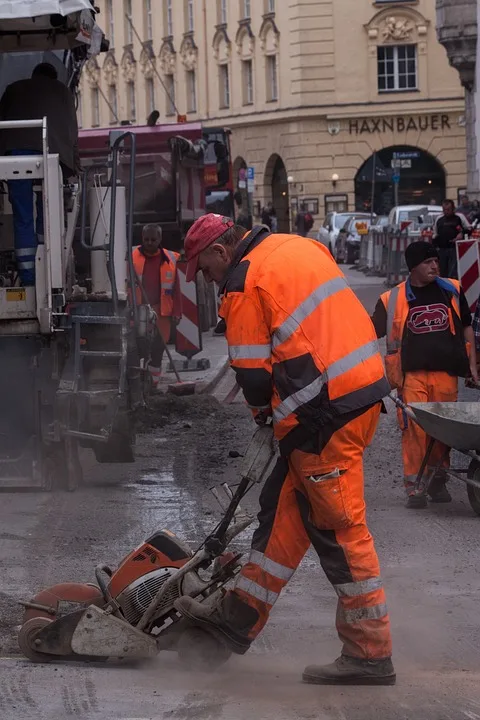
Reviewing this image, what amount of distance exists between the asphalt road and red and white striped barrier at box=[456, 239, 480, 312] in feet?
11.1

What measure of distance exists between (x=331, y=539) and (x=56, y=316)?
14.0 ft

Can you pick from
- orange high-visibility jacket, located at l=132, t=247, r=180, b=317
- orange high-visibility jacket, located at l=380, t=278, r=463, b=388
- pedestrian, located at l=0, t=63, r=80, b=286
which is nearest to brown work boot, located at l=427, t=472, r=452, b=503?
orange high-visibility jacket, located at l=380, t=278, r=463, b=388

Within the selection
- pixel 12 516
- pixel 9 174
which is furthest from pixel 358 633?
pixel 9 174

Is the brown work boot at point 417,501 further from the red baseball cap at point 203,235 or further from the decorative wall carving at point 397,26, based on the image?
the decorative wall carving at point 397,26

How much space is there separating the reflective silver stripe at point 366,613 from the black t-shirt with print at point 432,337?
12.6ft

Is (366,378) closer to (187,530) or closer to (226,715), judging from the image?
(226,715)

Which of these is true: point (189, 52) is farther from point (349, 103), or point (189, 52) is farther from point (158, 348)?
point (158, 348)

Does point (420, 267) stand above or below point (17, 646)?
above

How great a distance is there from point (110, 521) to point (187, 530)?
0.51m

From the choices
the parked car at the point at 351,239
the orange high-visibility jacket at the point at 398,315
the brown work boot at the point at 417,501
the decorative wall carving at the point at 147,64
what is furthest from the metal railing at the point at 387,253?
the decorative wall carving at the point at 147,64

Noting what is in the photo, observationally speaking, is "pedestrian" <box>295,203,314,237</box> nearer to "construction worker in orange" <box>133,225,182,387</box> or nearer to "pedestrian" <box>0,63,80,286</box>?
"construction worker in orange" <box>133,225,182,387</box>

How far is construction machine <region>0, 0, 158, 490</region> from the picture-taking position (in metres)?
8.98

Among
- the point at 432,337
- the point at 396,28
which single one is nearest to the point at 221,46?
the point at 396,28

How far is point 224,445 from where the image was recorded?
11.5 m
